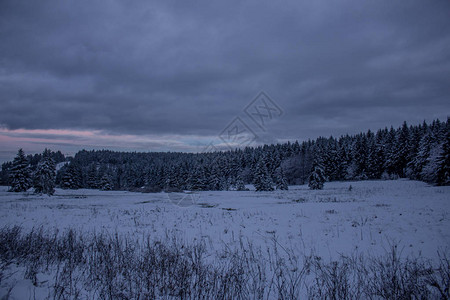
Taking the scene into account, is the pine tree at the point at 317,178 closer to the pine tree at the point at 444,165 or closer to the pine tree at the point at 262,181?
the pine tree at the point at 262,181

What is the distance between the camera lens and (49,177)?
37969 millimetres

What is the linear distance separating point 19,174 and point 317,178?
6016cm

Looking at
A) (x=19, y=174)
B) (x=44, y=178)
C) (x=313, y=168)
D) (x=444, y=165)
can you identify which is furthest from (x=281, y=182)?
(x=19, y=174)

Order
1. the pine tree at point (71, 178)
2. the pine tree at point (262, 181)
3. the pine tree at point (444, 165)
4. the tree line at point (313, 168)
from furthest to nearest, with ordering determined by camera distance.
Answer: the pine tree at point (71, 178), the pine tree at point (262, 181), the tree line at point (313, 168), the pine tree at point (444, 165)

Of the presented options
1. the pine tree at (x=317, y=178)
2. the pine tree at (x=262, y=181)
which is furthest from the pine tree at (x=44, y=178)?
the pine tree at (x=317, y=178)

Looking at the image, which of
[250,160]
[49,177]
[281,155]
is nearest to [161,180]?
[250,160]

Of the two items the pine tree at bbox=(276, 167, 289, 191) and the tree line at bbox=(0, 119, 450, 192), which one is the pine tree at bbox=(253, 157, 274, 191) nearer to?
the tree line at bbox=(0, 119, 450, 192)

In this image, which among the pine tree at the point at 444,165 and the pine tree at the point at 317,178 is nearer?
the pine tree at the point at 444,165

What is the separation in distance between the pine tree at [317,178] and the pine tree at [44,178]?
49618 mm

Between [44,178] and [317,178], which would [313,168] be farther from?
[44,178]

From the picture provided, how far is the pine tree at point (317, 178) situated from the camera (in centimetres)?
4606

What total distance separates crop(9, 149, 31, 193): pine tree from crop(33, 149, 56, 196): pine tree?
635 cm

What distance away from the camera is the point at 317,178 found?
46.2 metres

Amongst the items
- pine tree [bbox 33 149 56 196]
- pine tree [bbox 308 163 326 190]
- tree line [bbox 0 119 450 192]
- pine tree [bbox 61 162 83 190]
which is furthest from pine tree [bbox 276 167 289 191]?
pine tree [bbox 61 162 83 190]
